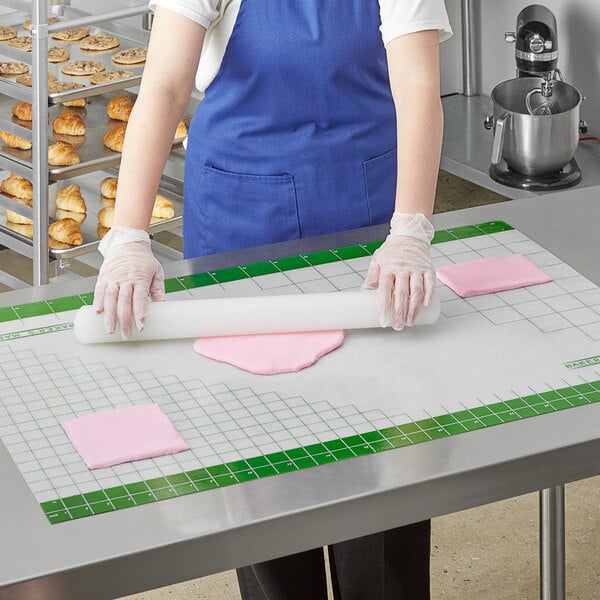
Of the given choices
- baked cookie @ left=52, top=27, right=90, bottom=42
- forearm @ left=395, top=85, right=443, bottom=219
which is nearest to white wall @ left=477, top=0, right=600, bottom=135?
baked cookie @ left=52, top=27, right=90, bottom=42

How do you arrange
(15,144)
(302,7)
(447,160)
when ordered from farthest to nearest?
(447,160) < (15,144) < (302,7)

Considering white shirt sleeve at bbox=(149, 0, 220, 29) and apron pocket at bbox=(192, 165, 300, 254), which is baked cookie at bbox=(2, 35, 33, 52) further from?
white shirt sleeve at bbox=(149, 0, 220, 29)

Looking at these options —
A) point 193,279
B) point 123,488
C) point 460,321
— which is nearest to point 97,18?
point 193,279

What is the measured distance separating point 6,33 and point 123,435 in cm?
224

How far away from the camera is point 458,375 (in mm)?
1553

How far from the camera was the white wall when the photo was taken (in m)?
4.14

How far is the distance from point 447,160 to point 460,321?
2501mm

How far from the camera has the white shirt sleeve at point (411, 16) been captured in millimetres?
1896

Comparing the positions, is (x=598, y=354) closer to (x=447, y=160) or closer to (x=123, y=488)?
(x=123, y=488)

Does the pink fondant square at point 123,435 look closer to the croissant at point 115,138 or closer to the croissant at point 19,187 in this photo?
the croissant at point 115,138

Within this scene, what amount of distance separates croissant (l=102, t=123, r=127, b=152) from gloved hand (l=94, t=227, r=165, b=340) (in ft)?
5.06

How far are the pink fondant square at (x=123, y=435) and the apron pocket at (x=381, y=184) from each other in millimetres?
823

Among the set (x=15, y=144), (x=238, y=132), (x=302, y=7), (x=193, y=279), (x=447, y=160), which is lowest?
(x=447, y=160)

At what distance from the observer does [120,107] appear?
11.4 ft
